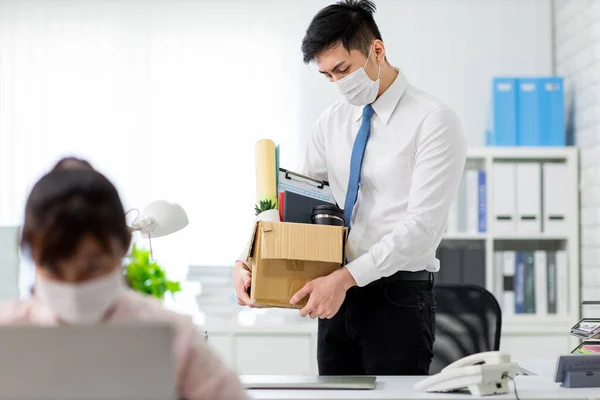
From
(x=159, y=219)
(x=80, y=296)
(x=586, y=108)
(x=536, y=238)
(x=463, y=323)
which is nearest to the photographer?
(x=80, y=296)

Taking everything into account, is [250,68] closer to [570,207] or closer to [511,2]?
[511,2]

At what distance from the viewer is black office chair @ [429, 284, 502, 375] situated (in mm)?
2516

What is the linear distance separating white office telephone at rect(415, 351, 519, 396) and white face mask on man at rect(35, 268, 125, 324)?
91cm

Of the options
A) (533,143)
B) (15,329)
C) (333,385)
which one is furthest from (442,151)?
(533,143)

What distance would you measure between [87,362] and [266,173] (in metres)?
1.22

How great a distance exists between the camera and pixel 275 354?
3.67m

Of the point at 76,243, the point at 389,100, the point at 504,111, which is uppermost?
the point at 504,111

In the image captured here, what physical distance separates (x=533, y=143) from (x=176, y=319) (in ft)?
10.1

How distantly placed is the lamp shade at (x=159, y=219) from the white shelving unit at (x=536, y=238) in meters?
2.13

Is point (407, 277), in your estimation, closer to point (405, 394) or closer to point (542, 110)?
point (405, 394)

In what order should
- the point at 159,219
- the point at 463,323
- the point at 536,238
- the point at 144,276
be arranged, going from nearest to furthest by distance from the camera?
the point at 144,276, the point at 159,219, the point at 463,323, the point at 536,238

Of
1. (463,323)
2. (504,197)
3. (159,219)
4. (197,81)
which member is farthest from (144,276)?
(197,81)

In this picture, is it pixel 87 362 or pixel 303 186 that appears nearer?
pixel 87 362

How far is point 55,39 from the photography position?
13.2ft
